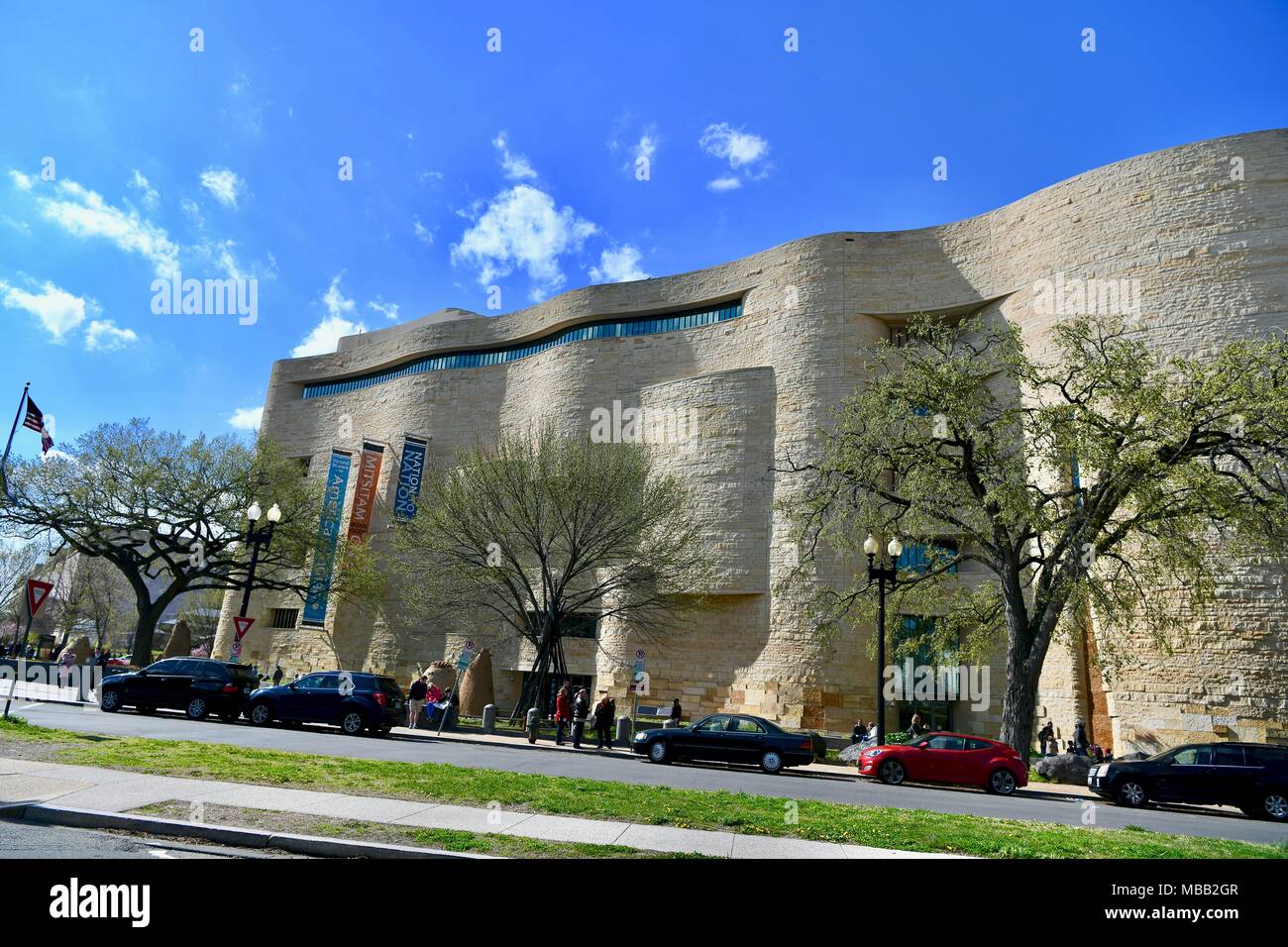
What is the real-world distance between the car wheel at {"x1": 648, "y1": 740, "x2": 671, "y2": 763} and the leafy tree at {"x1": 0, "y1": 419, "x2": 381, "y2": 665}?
2176cm

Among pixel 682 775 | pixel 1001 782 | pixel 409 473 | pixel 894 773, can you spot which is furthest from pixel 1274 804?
pixel 409 473

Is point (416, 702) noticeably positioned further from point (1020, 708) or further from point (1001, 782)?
point (1020, 708)

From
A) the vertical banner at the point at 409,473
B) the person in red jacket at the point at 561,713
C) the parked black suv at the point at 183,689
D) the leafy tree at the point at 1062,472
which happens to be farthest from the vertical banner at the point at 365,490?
the leafy tree at the point at 1062,472

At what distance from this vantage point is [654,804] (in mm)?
9008

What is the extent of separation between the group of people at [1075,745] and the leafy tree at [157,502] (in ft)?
99.2

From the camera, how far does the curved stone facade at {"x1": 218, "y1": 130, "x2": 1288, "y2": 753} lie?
23875mm

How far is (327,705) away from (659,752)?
8.09 metres

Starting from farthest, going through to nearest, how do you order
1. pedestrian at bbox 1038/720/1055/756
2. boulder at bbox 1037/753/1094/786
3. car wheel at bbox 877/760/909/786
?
pedestrian at bbox 1038/720/1055/756, boulder at bbox 1037/753/1094/786, car wheel at bbox 877/760/909/786

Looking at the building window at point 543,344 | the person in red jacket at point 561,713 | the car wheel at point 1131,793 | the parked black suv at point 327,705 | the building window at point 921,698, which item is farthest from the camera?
the building window at point 543,344

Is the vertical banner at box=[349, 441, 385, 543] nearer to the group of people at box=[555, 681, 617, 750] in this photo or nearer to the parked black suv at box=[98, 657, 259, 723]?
the parked black suv at box=[98, 657, 259, 723]

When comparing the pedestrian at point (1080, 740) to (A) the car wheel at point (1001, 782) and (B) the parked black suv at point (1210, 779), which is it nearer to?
(B) the parked black suv at point (1210, 779)

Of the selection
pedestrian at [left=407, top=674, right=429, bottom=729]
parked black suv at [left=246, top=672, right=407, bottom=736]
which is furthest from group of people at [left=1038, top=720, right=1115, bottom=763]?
pedestrian at [left=407, top=674, right=429, bottom=729]

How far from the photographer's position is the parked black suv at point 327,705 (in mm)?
18516
